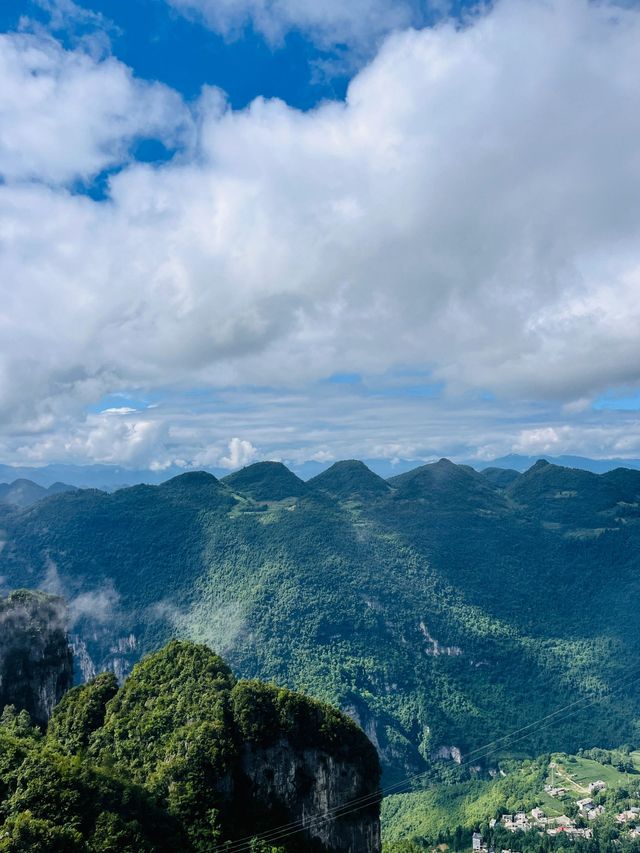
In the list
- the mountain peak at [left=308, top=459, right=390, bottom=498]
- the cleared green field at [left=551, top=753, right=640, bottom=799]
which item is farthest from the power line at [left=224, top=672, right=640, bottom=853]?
the mountain peak at [left=308, top=459, right=390, bottom=498]

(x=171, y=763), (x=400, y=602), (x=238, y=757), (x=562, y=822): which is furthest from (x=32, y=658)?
(x=400, y=602)

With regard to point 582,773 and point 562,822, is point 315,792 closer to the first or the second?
point 562,822

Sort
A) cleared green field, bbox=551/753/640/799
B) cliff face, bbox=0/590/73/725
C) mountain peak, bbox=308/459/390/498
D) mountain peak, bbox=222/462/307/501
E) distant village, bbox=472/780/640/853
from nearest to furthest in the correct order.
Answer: cliff face, bbox=0/590/73/725 → distant village, bbox=472/780/640/853 → cleared green field, bbox=551/753/640/799 → mountain peak, bbox=222/462/307/501 → mountain peak, bbox=308/459/390/498

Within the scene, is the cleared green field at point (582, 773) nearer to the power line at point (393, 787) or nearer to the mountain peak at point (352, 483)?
the power line at point (393, 787)

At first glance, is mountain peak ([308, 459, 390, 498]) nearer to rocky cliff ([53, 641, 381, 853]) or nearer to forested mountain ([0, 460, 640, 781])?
forested mountain ([0, 460, 640, 781])

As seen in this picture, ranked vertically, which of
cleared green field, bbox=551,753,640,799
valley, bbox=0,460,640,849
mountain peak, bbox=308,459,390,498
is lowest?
cleared green field, bbox=551,753,640,799

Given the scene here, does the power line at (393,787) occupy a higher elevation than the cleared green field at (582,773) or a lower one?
higher

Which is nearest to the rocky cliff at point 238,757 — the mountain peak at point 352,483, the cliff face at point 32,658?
the cliff face at point 32,658
